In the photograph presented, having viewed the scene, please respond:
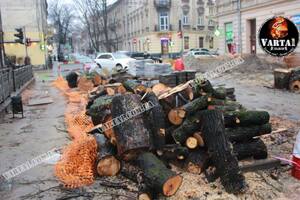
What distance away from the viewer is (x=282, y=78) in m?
14.4

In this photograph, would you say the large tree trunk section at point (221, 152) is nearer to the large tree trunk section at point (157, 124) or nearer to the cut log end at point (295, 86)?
the large tree trunk section at point (157, 124)

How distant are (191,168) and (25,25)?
124 feet

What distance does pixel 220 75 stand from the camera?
22.2m

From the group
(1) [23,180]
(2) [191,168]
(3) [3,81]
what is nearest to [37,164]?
(1) [23,180]

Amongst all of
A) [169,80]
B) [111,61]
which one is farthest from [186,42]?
[169,80]

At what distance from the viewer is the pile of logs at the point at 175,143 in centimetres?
493

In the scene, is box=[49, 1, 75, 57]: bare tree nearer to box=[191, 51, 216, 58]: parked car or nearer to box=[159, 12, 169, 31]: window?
box=[159, 12, 169, 31]: window

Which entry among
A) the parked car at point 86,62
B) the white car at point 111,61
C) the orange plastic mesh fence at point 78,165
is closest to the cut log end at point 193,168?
the orange plastic mesh fence at point 78,165

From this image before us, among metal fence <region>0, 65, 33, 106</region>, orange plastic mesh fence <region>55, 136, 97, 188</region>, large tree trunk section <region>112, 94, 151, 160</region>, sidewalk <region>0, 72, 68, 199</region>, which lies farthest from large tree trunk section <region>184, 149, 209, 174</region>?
metal fence <region>0, 65, 33, 106</region>

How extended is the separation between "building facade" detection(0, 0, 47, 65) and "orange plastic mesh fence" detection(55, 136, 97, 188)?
3461 centimetres

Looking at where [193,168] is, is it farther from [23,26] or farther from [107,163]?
[23,26]

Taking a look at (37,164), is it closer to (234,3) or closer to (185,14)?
(234,3)

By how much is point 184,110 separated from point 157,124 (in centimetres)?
50

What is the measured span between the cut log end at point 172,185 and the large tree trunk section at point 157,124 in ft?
3.36
